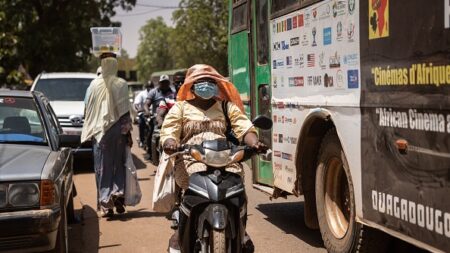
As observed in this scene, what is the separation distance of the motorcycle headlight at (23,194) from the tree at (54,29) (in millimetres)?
25971

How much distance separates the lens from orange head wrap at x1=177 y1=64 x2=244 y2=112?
15.7 feet

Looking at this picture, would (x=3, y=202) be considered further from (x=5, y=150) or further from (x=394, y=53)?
(x=394, y=53)

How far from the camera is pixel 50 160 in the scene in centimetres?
527

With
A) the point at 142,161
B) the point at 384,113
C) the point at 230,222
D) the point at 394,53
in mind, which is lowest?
the point at 142,161

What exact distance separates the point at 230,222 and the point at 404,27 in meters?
1.67

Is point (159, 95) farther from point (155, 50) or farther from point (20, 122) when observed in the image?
point (155, 50)

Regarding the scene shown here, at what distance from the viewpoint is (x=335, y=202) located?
18.6ft

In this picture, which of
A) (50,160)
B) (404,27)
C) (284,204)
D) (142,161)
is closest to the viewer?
(404,27)

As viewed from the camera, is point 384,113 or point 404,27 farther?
point 384,113

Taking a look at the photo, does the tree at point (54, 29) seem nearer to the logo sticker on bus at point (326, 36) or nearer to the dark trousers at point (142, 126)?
the dark trousers at point (142, 126)

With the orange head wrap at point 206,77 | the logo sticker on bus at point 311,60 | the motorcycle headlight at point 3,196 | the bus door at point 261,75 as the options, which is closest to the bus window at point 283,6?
the bus door at point 261,75

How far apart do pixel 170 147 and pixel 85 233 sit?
291cm

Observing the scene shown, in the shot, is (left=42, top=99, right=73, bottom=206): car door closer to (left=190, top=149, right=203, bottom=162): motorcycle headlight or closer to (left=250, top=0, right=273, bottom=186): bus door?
(left=190, top=149, right=203, bottom=162): motorcycle headlight

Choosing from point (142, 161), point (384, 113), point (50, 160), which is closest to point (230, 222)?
point (384, 113)
